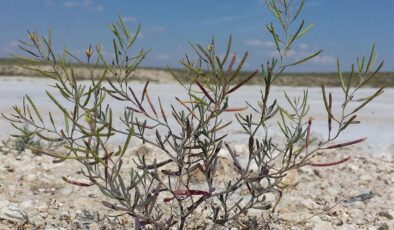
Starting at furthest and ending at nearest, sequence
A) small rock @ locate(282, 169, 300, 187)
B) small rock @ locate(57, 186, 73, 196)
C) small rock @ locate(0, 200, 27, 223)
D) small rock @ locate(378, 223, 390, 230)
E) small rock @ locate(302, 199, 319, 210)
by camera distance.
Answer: small rock @ locate(282, 169, 300, 187) < small rock @ locate(57, 186, 73, 196) < small rock @ locate(302, 199, 319, 210) < small rock @ locate(0, 200, 27, 223) < small rock @ locate(378, 223, 390, 230)

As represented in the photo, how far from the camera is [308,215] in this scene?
11.1 feet

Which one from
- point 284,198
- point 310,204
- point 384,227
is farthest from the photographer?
point 284,198

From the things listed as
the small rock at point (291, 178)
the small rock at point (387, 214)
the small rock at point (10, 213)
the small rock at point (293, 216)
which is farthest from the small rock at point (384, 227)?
the small rock at point (10, 213)

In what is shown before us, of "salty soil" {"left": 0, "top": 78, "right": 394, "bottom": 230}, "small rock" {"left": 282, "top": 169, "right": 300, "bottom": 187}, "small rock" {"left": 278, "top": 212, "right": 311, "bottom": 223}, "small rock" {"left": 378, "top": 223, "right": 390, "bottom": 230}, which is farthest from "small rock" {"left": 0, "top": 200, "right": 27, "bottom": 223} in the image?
"small rock" {"left": 378, "top": 223, "right": 390, "bottom": 230}

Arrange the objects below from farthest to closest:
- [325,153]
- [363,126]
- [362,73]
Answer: [363,126] < [325,153] < [362,73]

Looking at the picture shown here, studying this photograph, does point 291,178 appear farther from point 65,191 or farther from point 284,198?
point 65,191

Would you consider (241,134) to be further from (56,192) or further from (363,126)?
(56,192)

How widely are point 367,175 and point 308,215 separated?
131 centimetres

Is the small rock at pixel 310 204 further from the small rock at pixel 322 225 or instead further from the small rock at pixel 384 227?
the small rock at pixel 384 227

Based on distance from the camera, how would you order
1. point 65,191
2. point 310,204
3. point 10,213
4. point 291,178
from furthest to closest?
1. point 291,178
2. point 65,191
3. point 310,204
4. point 10,213

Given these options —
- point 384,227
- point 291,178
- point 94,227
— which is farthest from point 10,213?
point 384,227

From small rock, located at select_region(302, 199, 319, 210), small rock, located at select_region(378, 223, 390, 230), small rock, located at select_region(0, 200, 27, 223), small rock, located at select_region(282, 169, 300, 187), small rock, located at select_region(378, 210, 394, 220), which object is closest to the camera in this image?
small rock, located at select_region(378, 223, 390, 230)

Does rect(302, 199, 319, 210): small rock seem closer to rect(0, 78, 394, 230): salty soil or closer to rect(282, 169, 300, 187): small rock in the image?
rect(0, 78, 394, 230): salty soil

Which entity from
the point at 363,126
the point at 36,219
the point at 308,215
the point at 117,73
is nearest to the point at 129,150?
the point at 36,219
